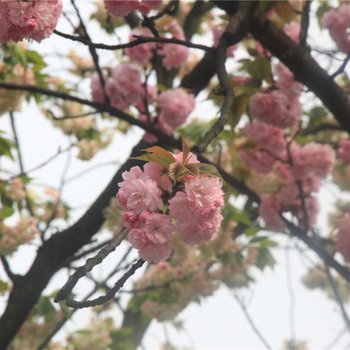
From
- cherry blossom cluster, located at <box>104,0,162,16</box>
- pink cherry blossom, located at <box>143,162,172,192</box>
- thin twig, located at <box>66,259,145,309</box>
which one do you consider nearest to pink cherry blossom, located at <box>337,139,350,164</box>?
cherry blossom cluster, located at <box>104,0,162,16</box>

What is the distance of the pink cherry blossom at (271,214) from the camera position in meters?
3.57

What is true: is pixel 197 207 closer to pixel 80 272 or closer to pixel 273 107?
pixel 80 272

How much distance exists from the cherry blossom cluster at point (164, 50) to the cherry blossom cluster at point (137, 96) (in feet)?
0.32

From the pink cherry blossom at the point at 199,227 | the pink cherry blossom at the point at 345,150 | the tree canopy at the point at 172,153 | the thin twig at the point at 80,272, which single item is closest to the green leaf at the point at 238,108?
the tree canopy at the point at 172,153

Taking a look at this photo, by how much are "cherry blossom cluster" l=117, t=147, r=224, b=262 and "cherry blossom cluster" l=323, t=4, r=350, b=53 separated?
6.90 ft

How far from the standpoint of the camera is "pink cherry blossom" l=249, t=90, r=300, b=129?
274 centimetres

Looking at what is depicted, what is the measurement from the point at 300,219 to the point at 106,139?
2822 mm

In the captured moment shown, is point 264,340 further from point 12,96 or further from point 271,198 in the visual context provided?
point 12,96

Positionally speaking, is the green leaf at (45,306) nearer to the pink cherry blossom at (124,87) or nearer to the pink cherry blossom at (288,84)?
the pink cherry blossom at (124,87)

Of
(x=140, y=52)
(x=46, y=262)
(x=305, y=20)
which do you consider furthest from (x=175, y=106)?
(x=46, y=262)

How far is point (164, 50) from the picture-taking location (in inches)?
145

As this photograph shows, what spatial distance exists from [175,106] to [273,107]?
2.17 ft

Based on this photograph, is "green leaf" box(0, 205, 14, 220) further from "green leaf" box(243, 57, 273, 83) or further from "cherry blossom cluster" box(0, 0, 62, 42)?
"cherry blossom cluster" box(0, 0, 62, 42)

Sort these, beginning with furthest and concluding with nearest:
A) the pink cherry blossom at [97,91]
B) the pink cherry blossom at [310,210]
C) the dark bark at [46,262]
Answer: the pink cherry blossom at [310,210] < the pink cherry blossom at [97,91] < the dark bark at [46,262]
